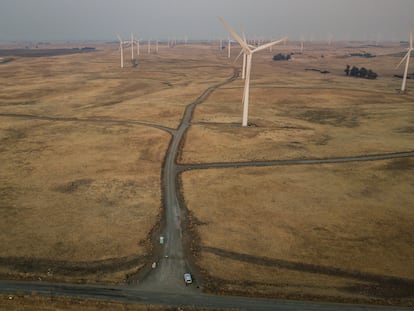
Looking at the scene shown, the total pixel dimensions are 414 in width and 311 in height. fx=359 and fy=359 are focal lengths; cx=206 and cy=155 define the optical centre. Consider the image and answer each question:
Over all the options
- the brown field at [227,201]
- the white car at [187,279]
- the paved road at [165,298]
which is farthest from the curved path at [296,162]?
the paved road at [165,298]

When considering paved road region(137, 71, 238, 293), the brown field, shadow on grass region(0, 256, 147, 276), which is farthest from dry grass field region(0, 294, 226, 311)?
shadow on grass region(0, 256, 147, 276)

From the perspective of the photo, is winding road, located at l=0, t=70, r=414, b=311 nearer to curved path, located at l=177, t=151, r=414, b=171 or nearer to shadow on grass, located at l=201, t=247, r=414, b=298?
shadow on grass, located at l=201, t=247, r=414, b=298

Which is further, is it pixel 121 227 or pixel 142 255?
pixel 121 227

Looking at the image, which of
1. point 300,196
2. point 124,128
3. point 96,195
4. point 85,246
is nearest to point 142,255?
point 85,246

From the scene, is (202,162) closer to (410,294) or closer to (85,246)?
(85,246)

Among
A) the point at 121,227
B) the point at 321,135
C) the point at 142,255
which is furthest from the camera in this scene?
the point at 321,135

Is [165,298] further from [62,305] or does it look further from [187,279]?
[62,305]

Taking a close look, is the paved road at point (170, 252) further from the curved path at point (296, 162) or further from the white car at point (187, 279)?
the curved path at point (296, 162)

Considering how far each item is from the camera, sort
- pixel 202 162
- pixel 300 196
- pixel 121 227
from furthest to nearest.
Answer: pixel 202 162 → pixel 300 196 → pixel 121 227
